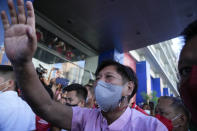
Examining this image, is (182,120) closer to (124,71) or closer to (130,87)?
(130,87)

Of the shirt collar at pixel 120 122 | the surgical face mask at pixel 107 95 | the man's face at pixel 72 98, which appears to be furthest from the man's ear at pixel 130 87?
the man's face at pixel 72 98

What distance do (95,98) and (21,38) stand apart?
843 mm

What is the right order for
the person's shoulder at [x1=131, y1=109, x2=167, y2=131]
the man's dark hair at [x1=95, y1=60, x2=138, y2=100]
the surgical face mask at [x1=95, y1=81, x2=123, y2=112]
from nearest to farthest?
1. the person's shoulder at [x1=131, y1=109, x2=167, y2=131]
2. the surgical face mask at [x1=95, y1=81, x2=123, y2=112]
3. the man's dark hair at [x1=95, y1=60, x2=138, y2=100]

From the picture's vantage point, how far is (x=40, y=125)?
1.80m

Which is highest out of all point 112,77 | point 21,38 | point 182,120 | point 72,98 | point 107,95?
point 21,38

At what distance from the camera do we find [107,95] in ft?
4.18

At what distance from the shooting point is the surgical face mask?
1231 millimetres

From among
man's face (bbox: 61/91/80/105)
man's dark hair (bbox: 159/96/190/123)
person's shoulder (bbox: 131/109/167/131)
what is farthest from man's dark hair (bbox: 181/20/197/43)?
man's face (bbox: 61/91/80/105)

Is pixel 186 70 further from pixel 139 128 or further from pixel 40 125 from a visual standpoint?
pixel 40 125

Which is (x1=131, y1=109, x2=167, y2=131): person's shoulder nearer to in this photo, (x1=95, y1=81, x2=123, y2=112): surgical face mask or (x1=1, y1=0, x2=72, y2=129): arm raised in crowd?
(x1=95, y1=81, x2=123, y2=112): surgical face mask

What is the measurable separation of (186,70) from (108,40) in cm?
575

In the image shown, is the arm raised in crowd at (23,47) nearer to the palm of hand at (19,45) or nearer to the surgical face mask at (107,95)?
the palm of hand at (19,45)

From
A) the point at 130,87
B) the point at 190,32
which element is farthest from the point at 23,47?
the point at 130,87

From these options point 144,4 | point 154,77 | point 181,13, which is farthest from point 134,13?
point 154,77
